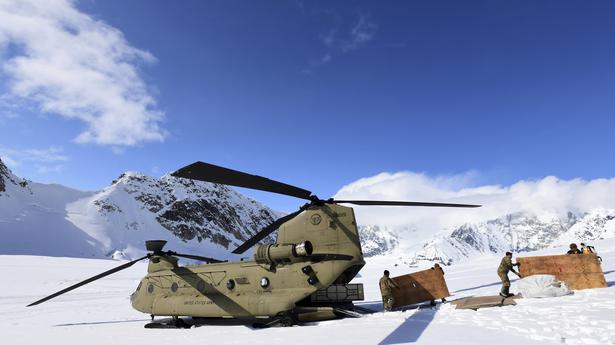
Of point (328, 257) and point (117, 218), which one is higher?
point (117, 218)

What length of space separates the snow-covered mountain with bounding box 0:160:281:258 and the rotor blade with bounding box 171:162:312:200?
98185 mm

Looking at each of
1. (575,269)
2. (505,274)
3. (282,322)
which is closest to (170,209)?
(282,322)

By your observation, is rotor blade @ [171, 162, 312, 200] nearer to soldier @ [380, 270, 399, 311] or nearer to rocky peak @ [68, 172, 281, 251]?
soldier @ [380, 270, 399, 311]

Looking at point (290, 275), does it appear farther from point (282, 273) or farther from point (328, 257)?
point (328, 257)

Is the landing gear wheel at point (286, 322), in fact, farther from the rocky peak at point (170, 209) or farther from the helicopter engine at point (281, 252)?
the rocky peak at point (170, 209)

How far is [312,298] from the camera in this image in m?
13.3

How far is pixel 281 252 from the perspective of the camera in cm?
1326

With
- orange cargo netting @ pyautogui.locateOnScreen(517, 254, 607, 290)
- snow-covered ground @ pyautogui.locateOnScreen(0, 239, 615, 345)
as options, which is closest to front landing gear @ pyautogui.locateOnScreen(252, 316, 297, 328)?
snow-covered ground @ pyautogui.locateOnScreen(0, 239, 615, 345)

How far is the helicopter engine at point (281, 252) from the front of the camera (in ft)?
42.5

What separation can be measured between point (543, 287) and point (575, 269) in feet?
7.24

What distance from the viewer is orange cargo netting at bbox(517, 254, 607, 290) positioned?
13387mm

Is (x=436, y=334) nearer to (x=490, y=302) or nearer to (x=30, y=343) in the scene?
(x=490, y=302)

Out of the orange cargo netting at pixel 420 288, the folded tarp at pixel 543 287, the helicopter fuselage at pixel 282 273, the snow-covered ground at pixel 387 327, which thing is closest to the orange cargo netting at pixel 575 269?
the snow-covered ground at pixel 387 327

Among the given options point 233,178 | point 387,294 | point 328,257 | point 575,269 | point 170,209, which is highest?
point 170,209
